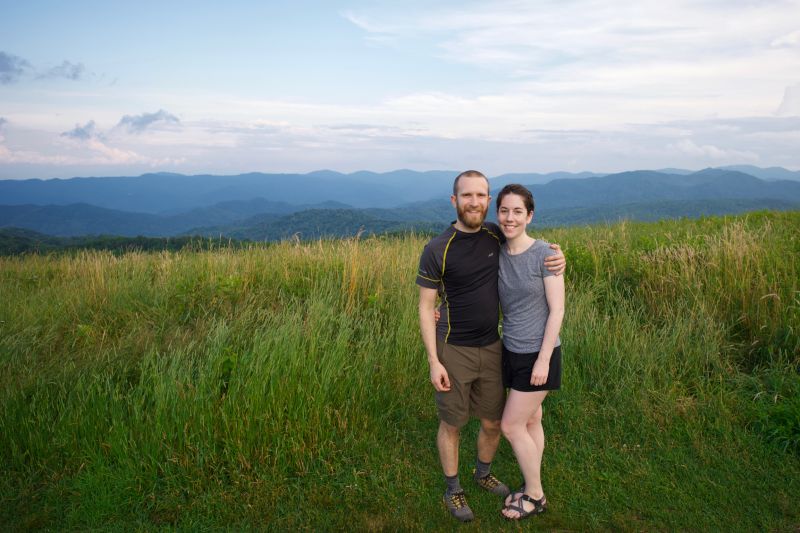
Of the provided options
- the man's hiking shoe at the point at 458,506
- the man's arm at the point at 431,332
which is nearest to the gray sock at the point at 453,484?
the man's hiking shoe at the point at 458,506

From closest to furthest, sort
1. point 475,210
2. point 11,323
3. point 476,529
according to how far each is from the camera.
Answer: point 475,210, point 476,529, point 11,323

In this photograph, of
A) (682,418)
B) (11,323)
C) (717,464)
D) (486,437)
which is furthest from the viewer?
(11,323)

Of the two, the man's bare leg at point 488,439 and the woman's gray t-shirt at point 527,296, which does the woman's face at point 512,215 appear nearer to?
the woman's gray t-shirt at point 527,296

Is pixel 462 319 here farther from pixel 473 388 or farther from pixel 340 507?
pixel 340 507

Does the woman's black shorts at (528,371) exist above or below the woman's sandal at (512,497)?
above

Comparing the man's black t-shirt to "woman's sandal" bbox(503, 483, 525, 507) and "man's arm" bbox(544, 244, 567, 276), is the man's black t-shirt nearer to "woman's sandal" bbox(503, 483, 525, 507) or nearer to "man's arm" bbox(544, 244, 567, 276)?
"man's arm" bbox(544, 244, 567, 276)

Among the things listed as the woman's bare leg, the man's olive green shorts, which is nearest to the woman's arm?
the woman's bare leg

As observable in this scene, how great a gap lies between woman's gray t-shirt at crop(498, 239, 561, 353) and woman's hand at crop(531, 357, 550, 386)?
0.11 meters

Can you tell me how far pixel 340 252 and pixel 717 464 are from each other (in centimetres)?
591

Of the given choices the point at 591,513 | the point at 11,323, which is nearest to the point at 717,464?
the point at 591,513

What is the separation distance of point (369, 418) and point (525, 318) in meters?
1.86

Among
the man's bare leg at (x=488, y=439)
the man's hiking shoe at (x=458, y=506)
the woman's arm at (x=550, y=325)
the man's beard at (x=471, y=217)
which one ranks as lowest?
the man's hiking shoe at (x=458, y=506)

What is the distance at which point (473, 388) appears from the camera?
354cm

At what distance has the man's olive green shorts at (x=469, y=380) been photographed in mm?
3377
